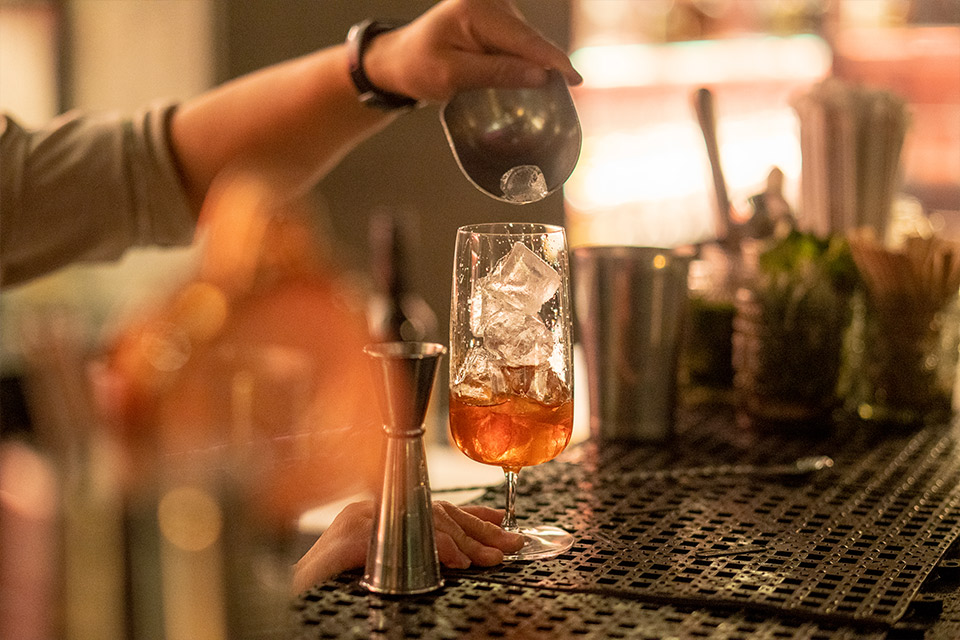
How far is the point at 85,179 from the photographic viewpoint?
1.82 meters

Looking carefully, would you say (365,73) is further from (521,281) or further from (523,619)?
(523,619)

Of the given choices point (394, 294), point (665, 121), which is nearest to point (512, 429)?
point (394, 294)

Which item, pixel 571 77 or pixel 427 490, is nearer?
pixel 427 490

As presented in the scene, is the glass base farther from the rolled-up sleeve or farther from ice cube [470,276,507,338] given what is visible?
the rolled-up sleeve

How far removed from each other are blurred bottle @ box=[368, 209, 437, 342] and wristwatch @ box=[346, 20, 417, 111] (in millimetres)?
1512

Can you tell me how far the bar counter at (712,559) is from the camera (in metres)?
0.95

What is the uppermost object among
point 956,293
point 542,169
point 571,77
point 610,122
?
point 610,122

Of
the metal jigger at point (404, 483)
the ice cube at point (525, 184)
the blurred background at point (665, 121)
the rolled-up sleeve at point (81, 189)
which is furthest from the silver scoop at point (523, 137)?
the blurred background at point (665, 121)

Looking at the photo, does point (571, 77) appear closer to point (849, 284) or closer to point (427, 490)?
point (427, 490)

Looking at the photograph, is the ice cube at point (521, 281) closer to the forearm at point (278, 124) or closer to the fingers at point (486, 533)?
the fingers at point (486, 533)

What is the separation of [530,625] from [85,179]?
4.06 feet

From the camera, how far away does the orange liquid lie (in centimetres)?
114

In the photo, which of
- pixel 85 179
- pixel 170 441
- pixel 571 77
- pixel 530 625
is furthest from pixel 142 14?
pixel 170 441

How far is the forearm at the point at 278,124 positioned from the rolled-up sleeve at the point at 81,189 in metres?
0.05
